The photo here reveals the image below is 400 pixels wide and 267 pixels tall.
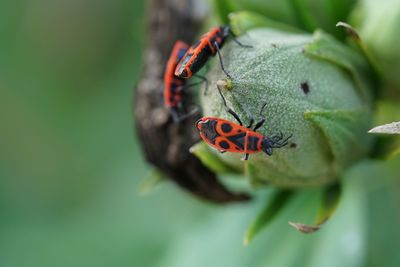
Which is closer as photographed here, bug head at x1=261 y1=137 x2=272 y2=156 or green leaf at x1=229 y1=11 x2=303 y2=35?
bug head at x1=261 y1=137 x2=272 y2=156

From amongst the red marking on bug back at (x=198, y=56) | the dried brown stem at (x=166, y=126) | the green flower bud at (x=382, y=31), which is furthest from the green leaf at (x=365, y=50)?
the dried brown stem at (x=166, y=126)

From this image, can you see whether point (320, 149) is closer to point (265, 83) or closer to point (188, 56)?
point (265, 83)

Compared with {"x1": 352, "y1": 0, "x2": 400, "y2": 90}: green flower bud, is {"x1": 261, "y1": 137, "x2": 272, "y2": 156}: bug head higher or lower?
lower

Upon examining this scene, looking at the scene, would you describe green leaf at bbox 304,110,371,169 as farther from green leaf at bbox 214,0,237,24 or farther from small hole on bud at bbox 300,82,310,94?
green leaf at bbox 214,0,237,24

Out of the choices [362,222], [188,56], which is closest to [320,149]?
[188,56]

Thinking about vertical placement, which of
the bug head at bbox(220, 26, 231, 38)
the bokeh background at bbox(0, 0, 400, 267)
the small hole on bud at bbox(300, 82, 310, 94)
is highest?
the bug head at bbox(220, 26, 231, 38)

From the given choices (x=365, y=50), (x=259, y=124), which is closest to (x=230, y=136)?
(x=259, y=124)

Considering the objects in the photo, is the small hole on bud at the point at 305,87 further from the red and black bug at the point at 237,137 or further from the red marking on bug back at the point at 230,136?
the red marking on bug back at the point at 230,136

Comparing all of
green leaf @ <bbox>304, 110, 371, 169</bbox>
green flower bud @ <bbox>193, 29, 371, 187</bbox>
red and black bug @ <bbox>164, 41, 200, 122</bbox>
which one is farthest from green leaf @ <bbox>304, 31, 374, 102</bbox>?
red and black bug @ <bbox>164, 41, 200, 122</bbox>
